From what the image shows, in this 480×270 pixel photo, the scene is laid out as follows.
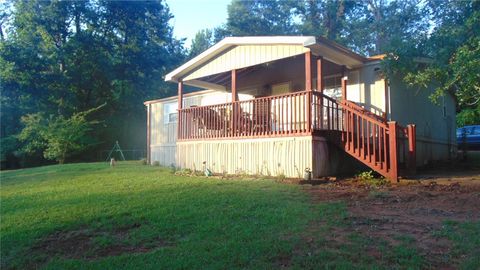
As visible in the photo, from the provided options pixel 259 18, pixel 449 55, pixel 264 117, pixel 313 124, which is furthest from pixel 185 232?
pixel 259 18

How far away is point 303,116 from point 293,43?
1906 millimetres

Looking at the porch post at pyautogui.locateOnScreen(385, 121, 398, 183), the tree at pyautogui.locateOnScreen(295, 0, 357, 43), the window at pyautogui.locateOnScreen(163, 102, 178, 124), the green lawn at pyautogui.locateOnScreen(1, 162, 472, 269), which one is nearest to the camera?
the green lawn at pyautogui.locateOnScreen(1, 162, 472, 269)

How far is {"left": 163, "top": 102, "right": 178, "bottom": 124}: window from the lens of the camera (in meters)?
16.9

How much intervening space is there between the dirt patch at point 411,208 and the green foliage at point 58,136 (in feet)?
57.1

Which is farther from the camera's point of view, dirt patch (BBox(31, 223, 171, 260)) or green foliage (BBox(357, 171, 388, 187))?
green foliage (BBox(357, 171, 388, 187))

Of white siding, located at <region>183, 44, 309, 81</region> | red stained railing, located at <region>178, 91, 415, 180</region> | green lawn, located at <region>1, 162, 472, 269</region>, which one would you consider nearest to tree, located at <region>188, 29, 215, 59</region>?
white siding, located at <region>183, 44, 309, 81</region>

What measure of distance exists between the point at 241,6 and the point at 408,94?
84.2 feet

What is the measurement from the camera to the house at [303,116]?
9.57 m

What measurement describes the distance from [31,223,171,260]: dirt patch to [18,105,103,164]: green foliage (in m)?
17.6

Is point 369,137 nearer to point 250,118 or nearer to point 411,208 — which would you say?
point 250,118

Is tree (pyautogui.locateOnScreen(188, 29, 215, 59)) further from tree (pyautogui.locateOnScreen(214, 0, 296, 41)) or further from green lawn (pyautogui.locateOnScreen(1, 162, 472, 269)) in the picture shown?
green lawn (pyautogui.locateOnScreen(1, 162, 472, 269))

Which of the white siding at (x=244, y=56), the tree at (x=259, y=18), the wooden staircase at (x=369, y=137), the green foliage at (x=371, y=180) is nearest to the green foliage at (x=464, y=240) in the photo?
the green foliage at (x=371, y=180)

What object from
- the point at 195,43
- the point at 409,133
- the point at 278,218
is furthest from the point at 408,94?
the point at 195,43

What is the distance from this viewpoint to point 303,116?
9.80m
